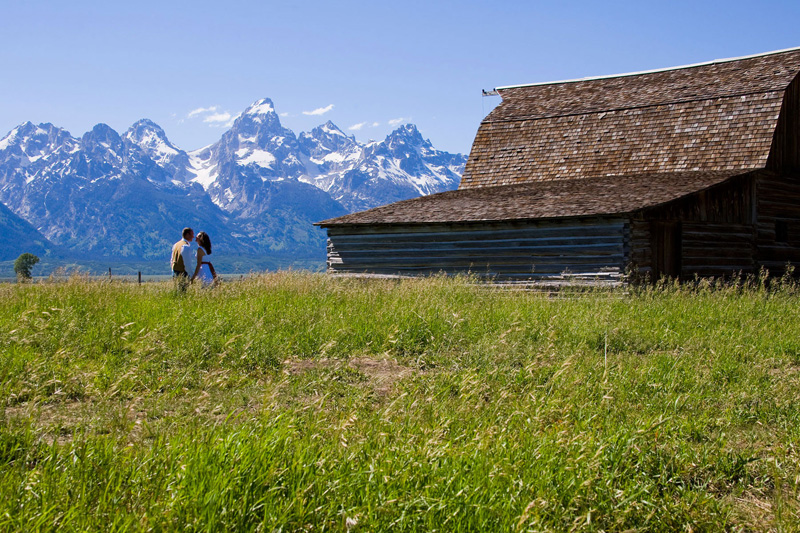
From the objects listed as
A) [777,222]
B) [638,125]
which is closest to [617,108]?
[638,125]

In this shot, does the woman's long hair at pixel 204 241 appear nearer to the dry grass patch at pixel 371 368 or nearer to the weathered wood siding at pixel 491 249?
the dry grass patch at pixel 371 368

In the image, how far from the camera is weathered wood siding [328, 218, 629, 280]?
19.0 meters

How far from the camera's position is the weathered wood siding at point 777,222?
21.5 meters

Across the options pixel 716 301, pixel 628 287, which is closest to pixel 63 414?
pixel 716 301

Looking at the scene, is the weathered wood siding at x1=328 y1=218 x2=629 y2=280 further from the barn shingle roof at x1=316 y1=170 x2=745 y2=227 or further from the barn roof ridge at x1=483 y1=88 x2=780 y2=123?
the barn roof ridge at x1=483 y1=88 x2=780 y2=123

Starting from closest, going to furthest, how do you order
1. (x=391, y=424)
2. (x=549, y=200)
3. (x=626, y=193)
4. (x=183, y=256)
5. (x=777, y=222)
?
(x=391, y=424) < (x=183, y=256) < (x=626, y=193) < (x=549, y=200) < (x=777, y=222)

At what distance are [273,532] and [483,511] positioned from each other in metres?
0.97

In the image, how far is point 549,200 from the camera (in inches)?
816

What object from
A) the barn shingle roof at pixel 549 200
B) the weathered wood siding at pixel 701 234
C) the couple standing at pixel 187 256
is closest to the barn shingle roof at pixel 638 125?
the barn shingle roof at pixel 549 200

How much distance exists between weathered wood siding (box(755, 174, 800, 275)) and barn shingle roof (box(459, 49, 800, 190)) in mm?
1123

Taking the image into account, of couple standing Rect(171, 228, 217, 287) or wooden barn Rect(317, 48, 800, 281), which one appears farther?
wooden barn Rect(317, 48, 800, 281)

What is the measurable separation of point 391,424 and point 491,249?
16564 millimetres

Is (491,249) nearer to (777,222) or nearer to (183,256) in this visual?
(777,222)

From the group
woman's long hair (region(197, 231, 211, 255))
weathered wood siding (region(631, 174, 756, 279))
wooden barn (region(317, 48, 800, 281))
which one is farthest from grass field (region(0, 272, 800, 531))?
wooden barn (region(317, 48, 800, 281))
